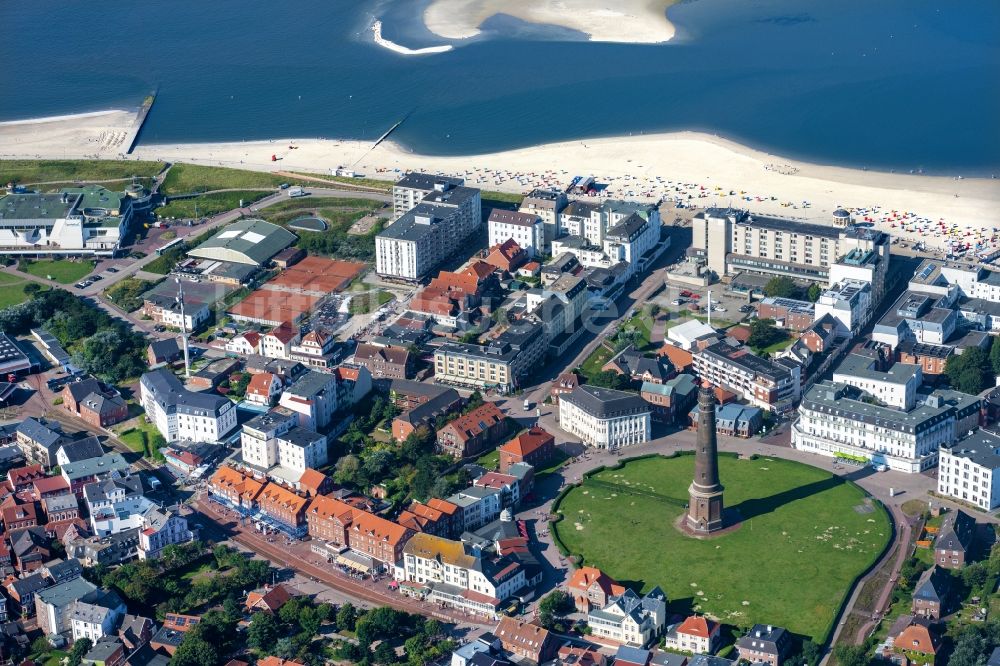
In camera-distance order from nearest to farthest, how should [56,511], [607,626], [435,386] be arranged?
[607,626], [56,511], [435,386]

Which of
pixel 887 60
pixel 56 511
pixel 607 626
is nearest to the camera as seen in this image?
pixel 607 626

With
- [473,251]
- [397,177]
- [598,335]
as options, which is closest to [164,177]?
[397,177]

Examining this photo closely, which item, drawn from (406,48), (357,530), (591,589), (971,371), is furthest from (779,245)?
(406,48)

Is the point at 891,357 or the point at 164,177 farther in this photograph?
the point at 164,177

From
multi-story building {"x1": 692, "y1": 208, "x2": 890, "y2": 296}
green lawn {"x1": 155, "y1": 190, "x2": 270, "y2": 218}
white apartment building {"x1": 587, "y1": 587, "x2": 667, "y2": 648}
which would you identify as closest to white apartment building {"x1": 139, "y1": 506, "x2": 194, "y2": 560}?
white apartment building {"x1": 587, "y1": 587, "x2": 667, "y2": 648}

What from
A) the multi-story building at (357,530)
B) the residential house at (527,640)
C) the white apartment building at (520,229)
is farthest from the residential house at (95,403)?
the residential house at (527,640)

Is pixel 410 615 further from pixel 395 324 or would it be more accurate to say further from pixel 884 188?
pixel 884 188

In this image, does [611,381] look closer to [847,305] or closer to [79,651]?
[847,305]
